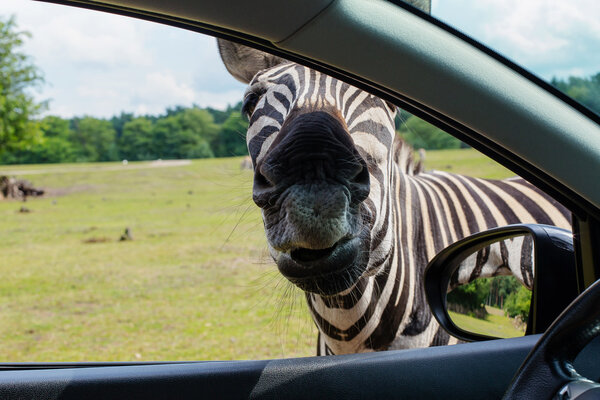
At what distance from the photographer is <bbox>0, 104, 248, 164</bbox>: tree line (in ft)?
30.0

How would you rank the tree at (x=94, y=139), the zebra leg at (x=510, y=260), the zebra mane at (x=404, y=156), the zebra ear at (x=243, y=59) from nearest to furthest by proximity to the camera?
the zebra leg at (x=510, y=260)
the zebra ear at (x=243, y=59)
the zebra mane at (x=404, y=156)
the tree at (x=94, y=139)

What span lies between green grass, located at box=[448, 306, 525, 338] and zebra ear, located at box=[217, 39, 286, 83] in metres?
1.34

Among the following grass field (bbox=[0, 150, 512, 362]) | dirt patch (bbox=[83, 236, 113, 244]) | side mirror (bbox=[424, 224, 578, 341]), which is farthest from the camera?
dirt patch (bbox=[83, 236, 113, 244])

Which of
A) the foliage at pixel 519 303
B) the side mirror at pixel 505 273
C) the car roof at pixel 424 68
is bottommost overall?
the foliage at pixel 519 303

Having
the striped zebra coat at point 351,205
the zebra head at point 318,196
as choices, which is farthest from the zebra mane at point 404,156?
the zebra head at point 318,196

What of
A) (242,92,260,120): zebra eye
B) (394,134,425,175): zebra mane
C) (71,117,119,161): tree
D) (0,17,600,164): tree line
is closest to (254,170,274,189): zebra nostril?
(242,92,260,120): zebra eye

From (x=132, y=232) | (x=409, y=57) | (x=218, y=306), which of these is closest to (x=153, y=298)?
(x=218, y=306)

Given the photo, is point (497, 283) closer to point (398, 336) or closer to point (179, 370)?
point (398, 336)

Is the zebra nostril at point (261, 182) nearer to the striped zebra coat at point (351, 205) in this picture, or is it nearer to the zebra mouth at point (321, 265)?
the striped zebra coat at point (351, 205)

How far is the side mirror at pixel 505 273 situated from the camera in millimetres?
1228

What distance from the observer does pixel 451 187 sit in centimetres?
273

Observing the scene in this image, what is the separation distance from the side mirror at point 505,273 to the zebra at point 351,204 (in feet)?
0.29

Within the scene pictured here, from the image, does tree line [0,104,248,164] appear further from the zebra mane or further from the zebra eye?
the zebra mane

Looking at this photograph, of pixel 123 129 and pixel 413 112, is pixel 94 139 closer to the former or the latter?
pixel 123 129
